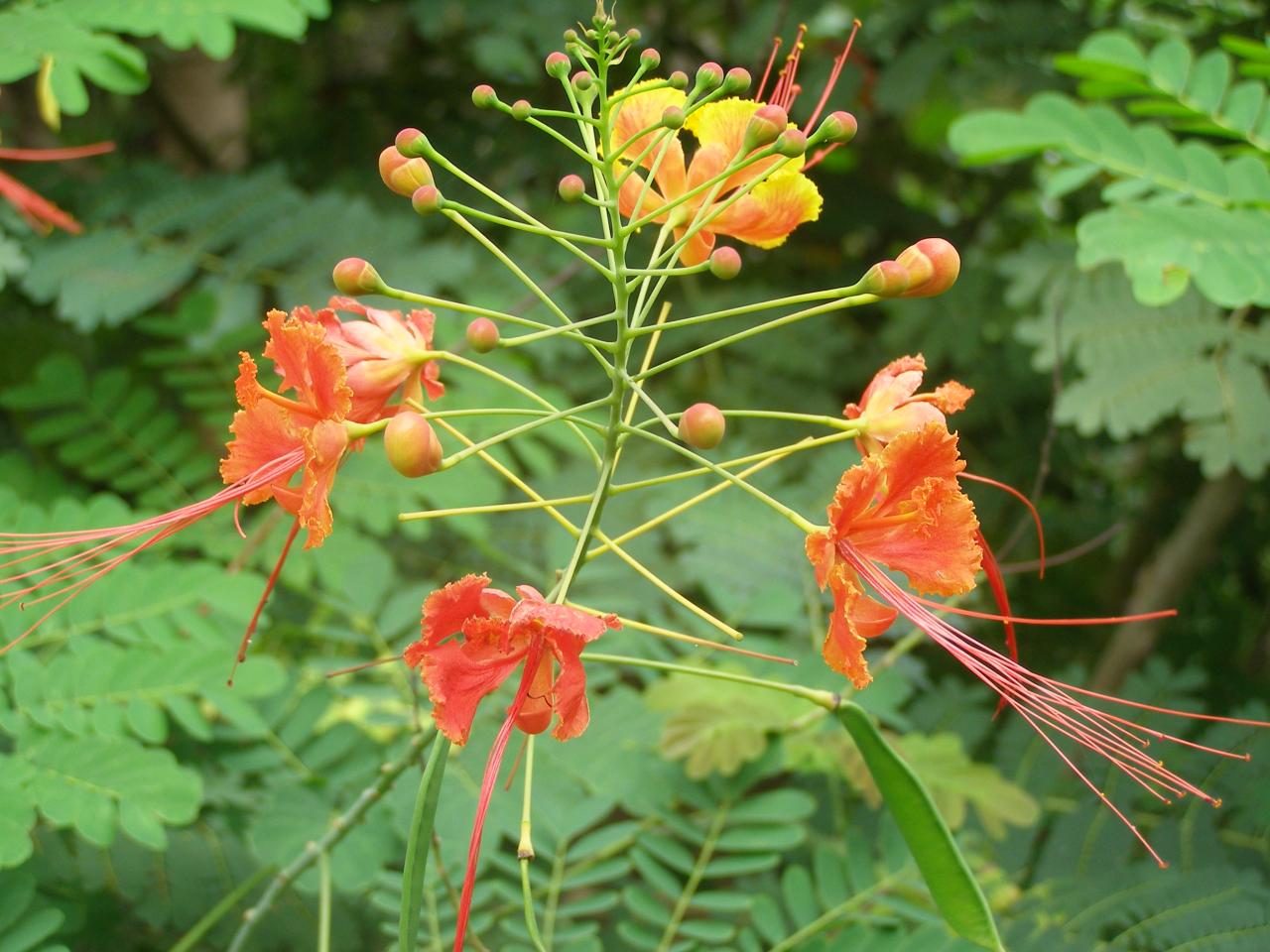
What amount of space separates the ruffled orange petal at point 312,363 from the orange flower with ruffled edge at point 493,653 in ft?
0.65

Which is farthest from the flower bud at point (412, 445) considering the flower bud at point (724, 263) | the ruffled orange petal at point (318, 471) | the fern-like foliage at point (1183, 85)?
the fern-like foliage at point (1183, 85)

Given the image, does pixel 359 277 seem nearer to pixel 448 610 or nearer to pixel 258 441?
pixel 258 441

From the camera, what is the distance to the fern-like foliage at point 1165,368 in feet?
6.34

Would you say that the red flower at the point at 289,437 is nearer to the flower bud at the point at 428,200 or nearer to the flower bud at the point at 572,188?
the flower bud at the point at 428,200

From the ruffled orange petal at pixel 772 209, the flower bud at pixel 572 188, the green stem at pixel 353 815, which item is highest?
the flower bud at pixel 572 188

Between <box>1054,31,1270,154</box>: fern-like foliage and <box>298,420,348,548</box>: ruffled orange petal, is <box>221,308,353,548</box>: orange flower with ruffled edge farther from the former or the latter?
<box>1054,31,1270,154</box>: fern-like foliage

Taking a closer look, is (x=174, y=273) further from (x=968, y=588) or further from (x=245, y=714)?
(x=968, y=588)

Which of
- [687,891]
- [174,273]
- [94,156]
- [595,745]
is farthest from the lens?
[94,156]

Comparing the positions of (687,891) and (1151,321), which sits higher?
(1151,321)

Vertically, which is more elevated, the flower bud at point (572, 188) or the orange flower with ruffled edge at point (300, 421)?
the flower bud at point (572, 188)

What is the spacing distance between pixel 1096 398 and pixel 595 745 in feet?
3.39

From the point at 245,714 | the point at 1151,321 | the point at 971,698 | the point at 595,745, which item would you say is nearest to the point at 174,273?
the point at 245,714

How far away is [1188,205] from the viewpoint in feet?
5.62

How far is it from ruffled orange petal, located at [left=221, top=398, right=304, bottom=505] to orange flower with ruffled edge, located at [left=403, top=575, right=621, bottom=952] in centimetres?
23
